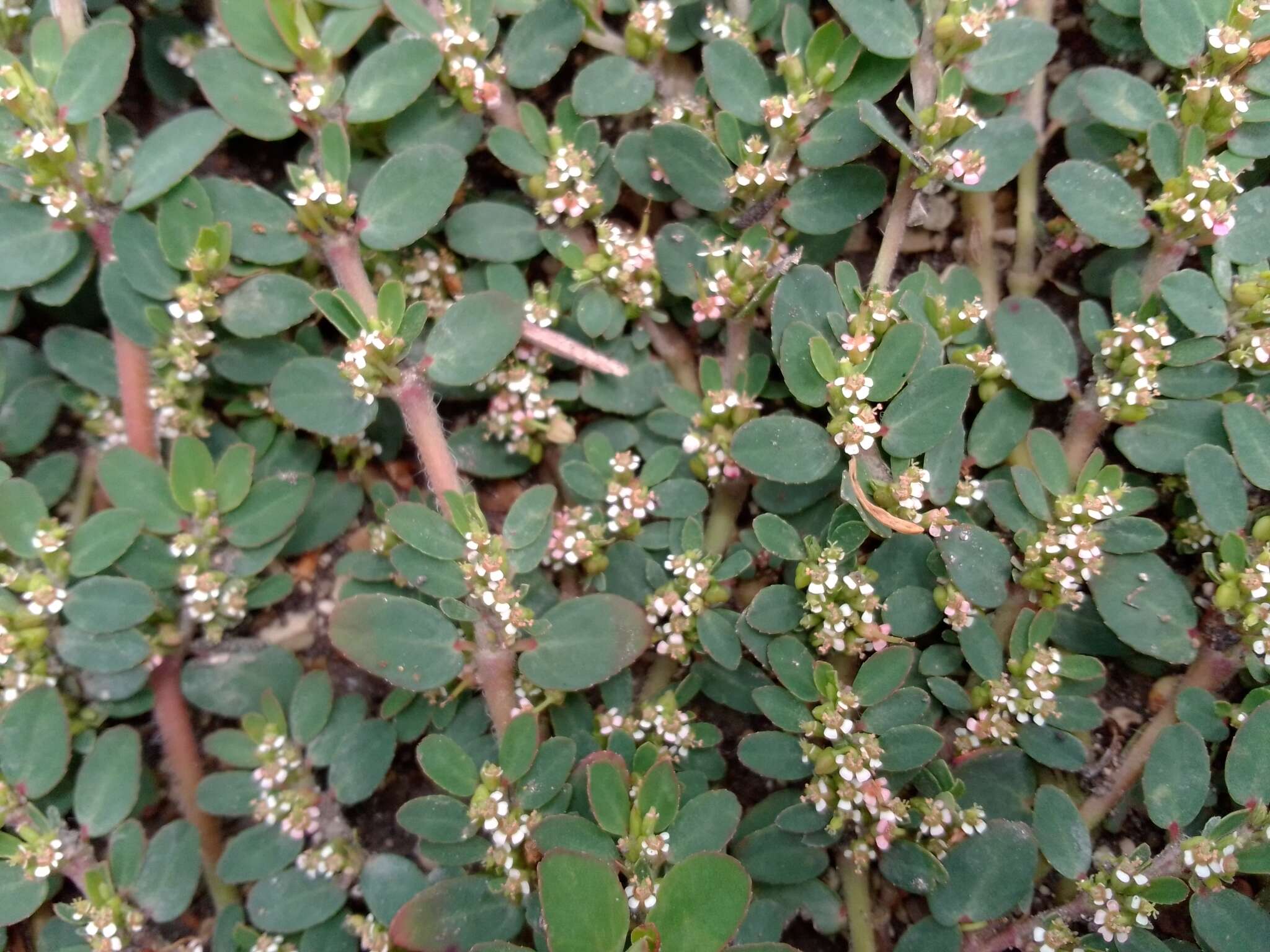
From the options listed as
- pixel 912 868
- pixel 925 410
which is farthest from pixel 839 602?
pixel 912 868

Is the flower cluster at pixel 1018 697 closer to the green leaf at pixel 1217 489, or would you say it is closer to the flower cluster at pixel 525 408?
the green leaf at pixel 1217 489

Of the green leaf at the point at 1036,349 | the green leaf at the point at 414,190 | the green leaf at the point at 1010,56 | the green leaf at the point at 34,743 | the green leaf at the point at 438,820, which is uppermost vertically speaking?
the green leaf at the point at 414,190

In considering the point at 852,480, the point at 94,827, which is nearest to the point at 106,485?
the point at 94,827

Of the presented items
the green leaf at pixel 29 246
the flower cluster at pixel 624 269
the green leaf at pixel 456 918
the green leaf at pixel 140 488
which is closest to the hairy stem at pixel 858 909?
the green leaf at pixel 456 918

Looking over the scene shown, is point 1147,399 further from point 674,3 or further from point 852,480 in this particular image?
point 674,3

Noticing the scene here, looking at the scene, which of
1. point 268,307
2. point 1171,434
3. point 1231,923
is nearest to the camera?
point 1231,923

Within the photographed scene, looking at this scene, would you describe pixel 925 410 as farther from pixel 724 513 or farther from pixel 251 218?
pixel 251 218
